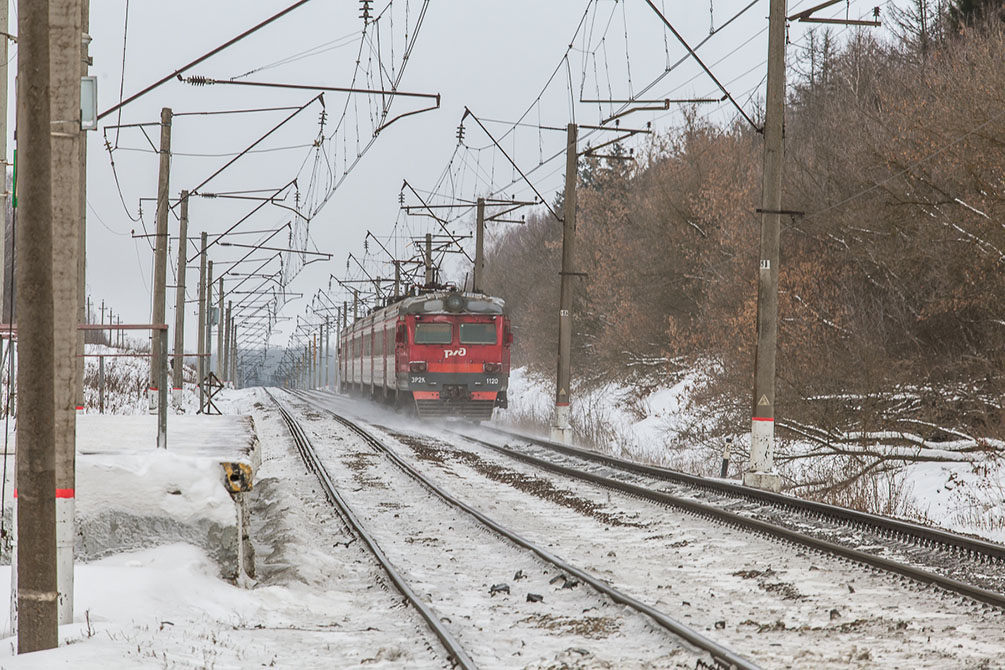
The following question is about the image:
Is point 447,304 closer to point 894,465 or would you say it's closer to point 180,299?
point 180,299

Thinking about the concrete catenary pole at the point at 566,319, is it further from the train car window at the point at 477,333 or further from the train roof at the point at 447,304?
the train car window at the point at 477,333

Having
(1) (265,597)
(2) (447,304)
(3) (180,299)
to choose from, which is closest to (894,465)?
(1) (265,597)

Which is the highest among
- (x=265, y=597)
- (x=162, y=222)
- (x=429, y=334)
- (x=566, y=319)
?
(x=162, y=222)

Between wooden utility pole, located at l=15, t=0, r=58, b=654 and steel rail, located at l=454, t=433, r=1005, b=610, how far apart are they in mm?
6277

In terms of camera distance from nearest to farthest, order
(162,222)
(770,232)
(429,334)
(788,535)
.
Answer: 1. (788,535)
2. (770,232)
3. (162,222)
4. (429,334)

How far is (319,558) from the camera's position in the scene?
9812 mm

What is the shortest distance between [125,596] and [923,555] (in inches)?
269

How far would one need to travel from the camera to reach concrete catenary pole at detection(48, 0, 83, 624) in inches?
254

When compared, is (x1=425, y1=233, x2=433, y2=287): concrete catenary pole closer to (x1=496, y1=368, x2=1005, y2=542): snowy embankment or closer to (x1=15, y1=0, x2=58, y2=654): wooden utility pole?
(x1=496, y1=368, x2=1005, y2=542): snowy embankment

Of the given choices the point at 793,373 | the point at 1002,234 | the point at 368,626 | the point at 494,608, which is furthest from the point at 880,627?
the point at 793,373

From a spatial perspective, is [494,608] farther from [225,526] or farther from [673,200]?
[673,200]

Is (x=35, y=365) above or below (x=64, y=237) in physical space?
below

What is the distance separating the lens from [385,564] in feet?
30.7

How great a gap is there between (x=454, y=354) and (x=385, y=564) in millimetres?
18193
